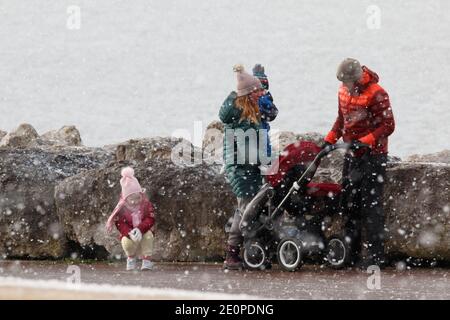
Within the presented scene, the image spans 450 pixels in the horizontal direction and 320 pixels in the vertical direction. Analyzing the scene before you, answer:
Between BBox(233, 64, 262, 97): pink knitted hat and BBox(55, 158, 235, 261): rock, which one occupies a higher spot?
BBox(233, 64, 262, 97): pink knitted hat

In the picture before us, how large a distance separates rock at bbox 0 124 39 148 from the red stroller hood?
29.4 ft

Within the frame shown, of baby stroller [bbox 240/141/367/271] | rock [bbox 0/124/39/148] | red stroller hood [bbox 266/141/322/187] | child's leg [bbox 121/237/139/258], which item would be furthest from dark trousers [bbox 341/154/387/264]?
rock [bbox 0/124/39/148]

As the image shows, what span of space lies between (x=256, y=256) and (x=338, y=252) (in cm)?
75

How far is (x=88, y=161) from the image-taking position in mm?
12391

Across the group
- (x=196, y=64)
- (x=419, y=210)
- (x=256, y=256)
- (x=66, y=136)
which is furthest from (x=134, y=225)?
(x=196, y=64)

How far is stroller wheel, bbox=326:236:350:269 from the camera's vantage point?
9.86 meters

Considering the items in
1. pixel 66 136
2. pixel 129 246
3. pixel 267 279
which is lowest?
pixel 267 279

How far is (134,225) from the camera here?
10.1 metres

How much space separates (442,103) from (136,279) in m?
53.8

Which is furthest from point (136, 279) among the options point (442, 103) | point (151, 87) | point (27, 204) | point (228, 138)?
point (151, 87)

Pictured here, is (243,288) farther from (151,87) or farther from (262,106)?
(151,87)

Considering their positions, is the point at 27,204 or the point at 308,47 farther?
the point at 308,47

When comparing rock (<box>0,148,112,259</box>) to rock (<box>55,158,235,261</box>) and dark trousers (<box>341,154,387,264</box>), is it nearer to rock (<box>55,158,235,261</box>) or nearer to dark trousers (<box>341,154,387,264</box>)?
rock (<box>55,158,235,261</box>)

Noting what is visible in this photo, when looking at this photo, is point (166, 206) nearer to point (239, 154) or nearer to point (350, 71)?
point (239, 154)
